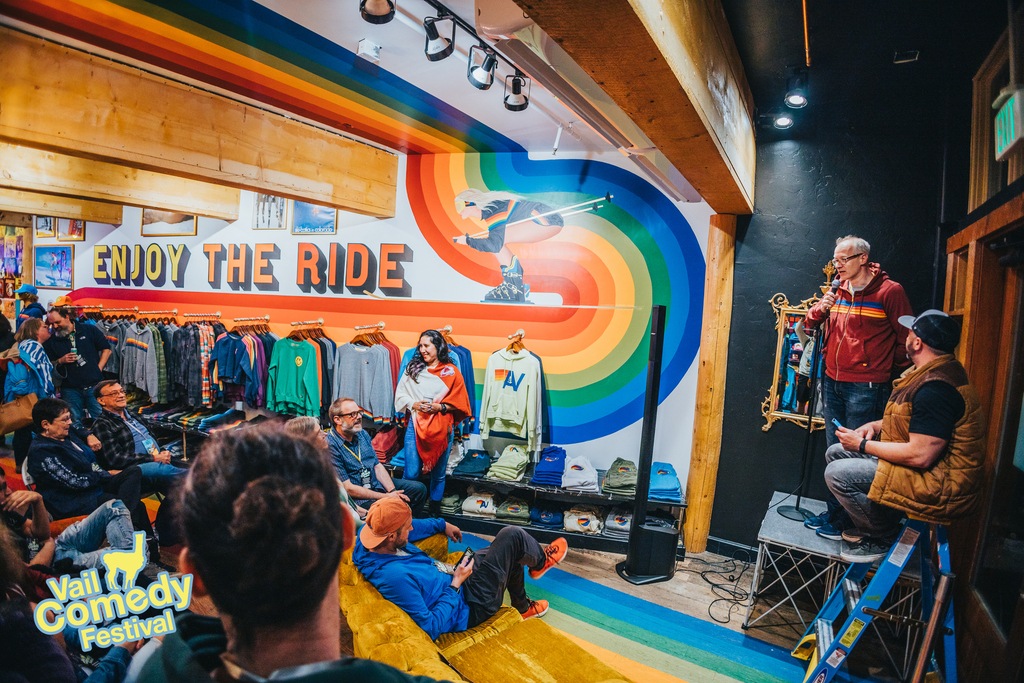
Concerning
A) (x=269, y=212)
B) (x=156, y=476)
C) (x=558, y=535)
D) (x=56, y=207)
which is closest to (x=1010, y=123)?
(x=558, y=535)

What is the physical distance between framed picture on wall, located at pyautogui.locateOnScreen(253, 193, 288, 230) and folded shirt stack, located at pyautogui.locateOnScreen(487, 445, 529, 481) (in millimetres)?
3966

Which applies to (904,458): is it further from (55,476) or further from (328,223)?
(328,223)

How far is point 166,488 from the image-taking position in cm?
365

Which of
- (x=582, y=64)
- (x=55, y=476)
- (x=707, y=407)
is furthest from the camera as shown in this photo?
(x=707, y=407)

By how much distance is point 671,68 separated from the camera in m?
1.67

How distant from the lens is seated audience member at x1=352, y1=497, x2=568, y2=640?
2.21 metres

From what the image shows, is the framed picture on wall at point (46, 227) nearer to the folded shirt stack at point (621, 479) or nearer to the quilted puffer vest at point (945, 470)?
the folded shirt stack at point (621, 479)

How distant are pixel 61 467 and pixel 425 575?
8.09ft

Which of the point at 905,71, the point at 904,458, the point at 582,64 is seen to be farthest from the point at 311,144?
the point at 904,458

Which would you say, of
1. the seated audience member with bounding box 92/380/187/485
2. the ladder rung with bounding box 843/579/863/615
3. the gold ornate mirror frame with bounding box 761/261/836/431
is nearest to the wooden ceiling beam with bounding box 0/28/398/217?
the seated audience member with bounding box 92/380/187/485

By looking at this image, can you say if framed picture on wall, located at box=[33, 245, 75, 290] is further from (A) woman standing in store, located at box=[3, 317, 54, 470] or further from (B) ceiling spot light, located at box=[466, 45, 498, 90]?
(B) ceiling spot light, located at box=[466, 45, 498, 90]

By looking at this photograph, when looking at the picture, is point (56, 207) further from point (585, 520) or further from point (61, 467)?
point (585, 520)

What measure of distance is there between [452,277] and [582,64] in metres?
3.47

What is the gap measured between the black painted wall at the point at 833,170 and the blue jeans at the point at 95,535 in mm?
4042
